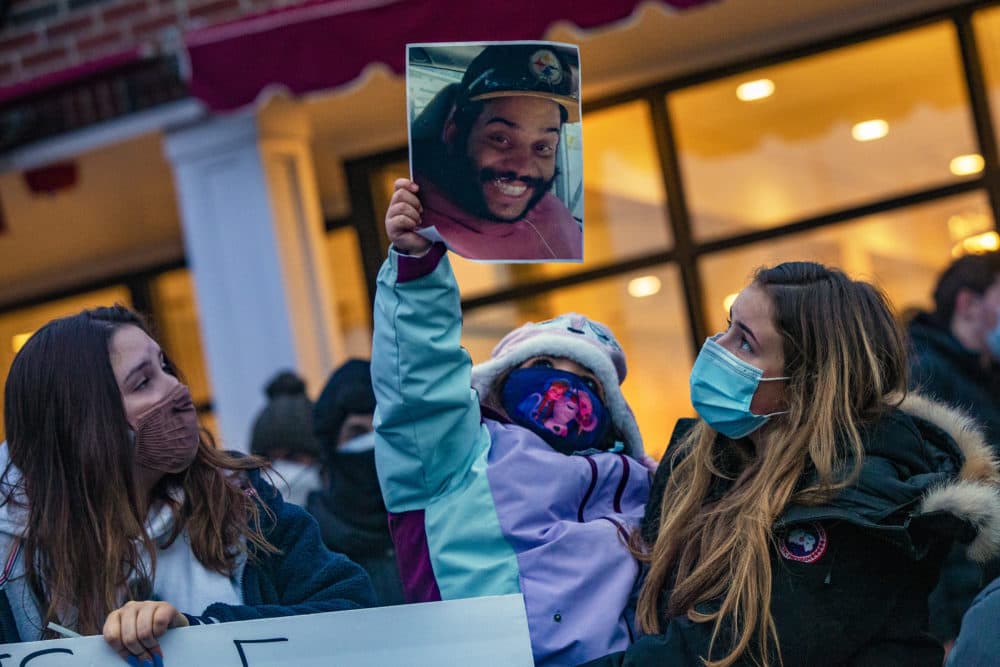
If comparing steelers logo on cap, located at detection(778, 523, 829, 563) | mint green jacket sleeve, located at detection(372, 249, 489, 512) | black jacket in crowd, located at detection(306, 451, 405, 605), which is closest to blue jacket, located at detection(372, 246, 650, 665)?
mint green jacket sleeve, located at detection(372, 249, 489, 512)

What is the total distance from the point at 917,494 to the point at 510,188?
97 cm

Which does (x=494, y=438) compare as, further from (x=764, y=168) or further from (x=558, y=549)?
(x=764, y=168)

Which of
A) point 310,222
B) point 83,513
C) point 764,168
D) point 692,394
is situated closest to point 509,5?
point 310,222

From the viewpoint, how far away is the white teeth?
2590 mm

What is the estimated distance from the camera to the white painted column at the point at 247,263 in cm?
651

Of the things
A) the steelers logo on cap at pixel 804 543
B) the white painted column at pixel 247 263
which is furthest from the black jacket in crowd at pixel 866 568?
the white painted column at pixel 247 263

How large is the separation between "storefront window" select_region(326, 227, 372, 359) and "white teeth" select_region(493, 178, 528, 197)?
4962mm

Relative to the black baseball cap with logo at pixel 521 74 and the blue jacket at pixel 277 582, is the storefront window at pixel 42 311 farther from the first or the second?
Result: the black baseball cap with logo at pixel 521 74

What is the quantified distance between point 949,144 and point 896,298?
0.85 meters

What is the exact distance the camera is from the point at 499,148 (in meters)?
2.59

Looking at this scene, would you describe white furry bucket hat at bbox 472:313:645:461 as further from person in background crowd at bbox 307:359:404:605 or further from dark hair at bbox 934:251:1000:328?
dark hair at bbox 934:251:1000:328

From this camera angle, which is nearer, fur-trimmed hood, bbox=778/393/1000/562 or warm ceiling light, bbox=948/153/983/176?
fur-trimmed hood, bbox=778/393/1000/562

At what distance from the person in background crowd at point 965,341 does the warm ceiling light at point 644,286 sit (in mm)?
2261

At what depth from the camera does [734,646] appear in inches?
97.9
